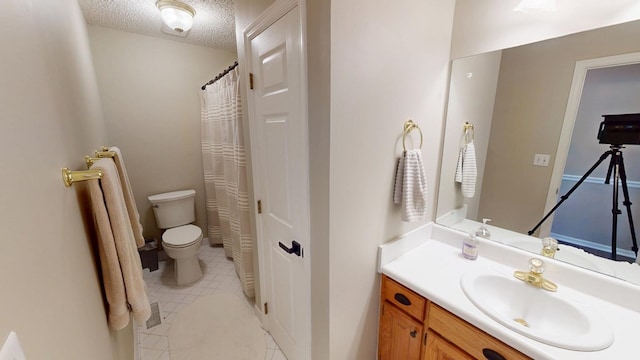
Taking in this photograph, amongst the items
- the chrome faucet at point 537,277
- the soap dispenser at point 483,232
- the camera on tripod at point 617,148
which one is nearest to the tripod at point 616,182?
the camera on tripod at point 617,148

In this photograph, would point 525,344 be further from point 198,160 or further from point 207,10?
point 198,160

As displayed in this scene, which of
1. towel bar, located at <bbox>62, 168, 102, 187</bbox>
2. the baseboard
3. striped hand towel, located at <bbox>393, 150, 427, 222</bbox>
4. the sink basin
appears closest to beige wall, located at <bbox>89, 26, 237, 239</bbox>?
the baseboard

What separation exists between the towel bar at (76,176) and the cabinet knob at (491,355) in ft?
4.89

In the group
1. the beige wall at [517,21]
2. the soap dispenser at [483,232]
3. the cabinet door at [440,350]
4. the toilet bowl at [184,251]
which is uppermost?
the beige wall at [517,21]

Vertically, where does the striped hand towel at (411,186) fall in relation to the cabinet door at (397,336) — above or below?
above

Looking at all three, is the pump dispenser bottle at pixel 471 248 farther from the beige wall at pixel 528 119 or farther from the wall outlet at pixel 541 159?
the wall outlet at pixel 541 159

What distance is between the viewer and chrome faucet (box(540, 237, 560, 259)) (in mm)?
1144

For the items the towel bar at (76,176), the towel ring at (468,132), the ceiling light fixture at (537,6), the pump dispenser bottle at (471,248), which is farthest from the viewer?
the towel ring at (468,132)

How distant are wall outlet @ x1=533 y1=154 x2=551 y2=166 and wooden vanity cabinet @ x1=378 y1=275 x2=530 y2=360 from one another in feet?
2.91

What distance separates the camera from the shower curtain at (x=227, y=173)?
77.0 inches

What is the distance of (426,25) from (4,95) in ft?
5.05

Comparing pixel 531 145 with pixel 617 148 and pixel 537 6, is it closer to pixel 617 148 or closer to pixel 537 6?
pixel 617 148

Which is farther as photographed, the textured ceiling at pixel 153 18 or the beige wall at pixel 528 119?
the textured ceiling at pixel 153 18

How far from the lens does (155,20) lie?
2166 millimetres
